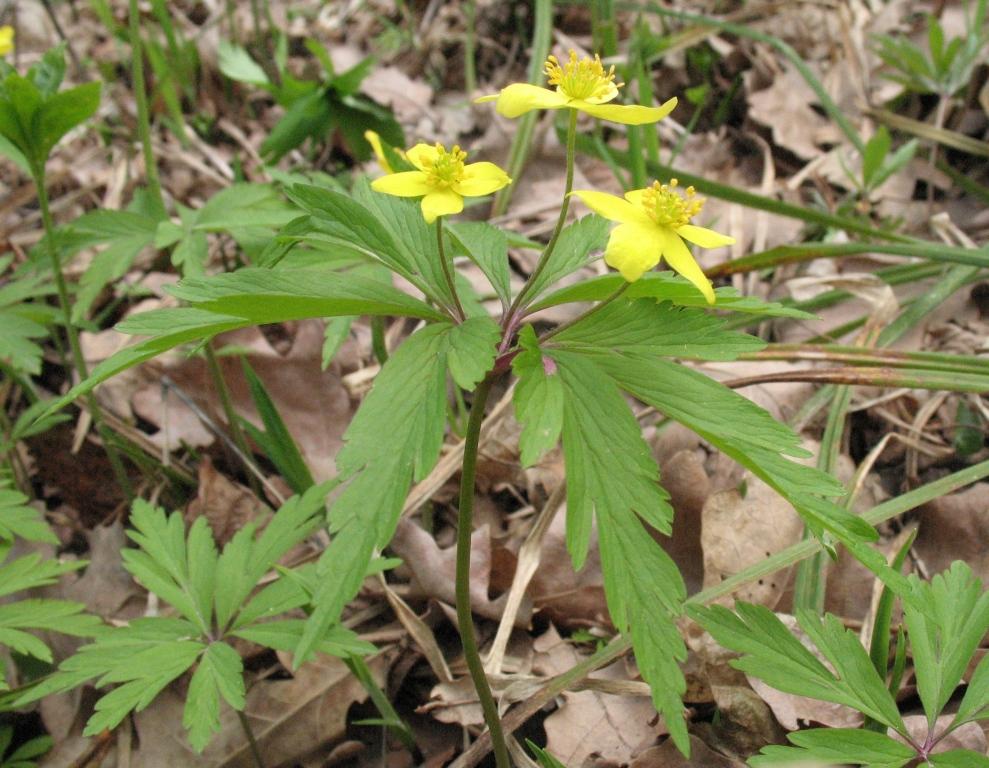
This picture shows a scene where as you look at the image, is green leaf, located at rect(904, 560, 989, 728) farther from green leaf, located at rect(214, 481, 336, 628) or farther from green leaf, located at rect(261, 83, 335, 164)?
green leaf, located at rect(261, 83, 335, 164)

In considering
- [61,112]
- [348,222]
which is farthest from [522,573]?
[61,112]

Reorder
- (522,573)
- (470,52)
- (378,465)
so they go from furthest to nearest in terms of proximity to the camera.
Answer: (470,52)
(522,573)
(378,465)

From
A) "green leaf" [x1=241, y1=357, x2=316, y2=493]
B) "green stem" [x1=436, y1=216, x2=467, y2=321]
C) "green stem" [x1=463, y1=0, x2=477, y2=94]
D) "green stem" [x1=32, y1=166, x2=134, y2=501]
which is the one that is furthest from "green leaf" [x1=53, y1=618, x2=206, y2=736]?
"green stem" [x1=463, y1=0, x2=477, y2=94]

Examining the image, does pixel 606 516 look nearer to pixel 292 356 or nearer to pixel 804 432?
pixel 804 432

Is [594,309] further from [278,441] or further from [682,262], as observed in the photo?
[278,441]

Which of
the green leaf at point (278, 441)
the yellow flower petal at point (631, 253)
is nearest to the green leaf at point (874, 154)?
the yellow flower petal at point (631, 253)
